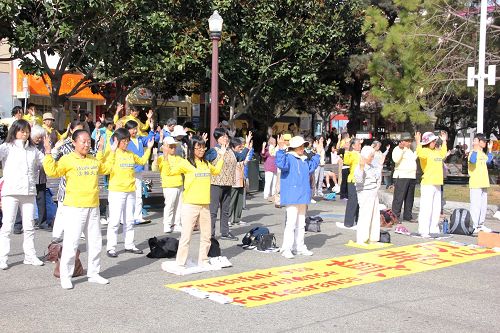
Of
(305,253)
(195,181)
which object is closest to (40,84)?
(305,253)

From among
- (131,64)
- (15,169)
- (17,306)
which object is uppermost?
(131,64)

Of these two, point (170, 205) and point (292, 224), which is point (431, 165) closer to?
point (292, 224)

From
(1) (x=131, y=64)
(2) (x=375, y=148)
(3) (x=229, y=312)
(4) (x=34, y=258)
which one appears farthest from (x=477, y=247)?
(1) (x=131, y=64)

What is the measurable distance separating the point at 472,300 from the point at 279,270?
93.1 inches

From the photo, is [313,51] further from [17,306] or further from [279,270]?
[17,306]

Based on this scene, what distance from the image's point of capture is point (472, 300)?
→ 6867mm

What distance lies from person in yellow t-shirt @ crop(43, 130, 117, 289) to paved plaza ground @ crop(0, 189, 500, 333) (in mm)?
237

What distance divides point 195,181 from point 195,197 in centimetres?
20

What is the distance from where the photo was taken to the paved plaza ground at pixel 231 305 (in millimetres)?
5754

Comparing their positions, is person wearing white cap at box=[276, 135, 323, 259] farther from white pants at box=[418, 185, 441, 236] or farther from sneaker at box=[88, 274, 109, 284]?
white pants at box=[418, 185, 441, 236]

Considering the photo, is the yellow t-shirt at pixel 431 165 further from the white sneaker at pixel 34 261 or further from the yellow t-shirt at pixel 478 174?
the white sneaker at pixel 34 261

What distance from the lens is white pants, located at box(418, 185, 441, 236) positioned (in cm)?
1098

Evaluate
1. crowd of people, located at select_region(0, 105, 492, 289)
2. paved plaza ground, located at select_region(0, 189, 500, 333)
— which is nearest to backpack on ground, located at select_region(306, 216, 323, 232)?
crowd of people, located at select_region(0, 105, 492, 289)

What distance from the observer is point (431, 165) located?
11.0 metres
